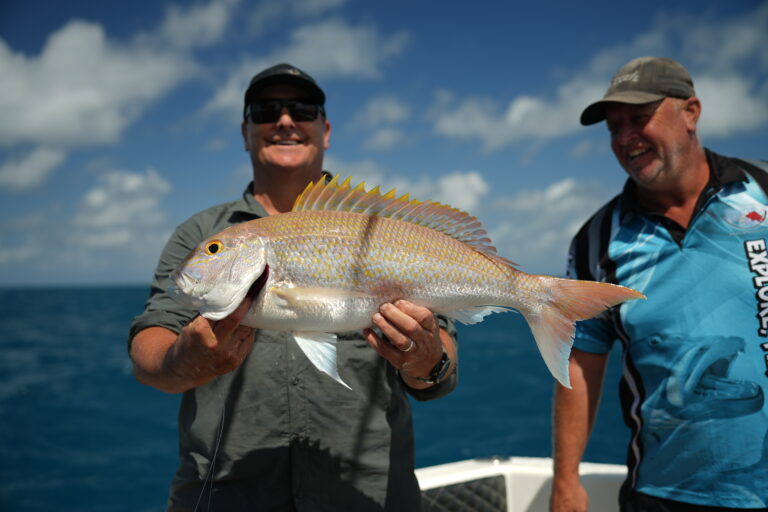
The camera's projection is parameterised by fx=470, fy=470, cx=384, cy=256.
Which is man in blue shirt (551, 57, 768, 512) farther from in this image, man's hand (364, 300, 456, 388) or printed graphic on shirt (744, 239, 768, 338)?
man's hand (364, 300, 456, 388)

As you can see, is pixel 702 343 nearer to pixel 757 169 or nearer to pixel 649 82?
pixel 757 169

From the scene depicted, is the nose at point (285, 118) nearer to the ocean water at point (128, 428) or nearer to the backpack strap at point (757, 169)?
the backpack strap at point (757, 169)

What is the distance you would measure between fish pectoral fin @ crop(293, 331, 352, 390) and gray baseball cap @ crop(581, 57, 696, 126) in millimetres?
2297

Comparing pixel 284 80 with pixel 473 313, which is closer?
pixel 473 313

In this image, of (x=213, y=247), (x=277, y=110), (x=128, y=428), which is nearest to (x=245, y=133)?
(x=277, y=110)

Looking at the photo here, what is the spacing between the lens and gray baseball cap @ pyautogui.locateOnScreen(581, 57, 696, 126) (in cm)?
288

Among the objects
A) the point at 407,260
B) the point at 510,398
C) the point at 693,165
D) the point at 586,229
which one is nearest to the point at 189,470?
the point at 407,260

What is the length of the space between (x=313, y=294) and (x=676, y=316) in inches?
81.8

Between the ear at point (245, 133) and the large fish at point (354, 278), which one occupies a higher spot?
the ear at point (245, 133)

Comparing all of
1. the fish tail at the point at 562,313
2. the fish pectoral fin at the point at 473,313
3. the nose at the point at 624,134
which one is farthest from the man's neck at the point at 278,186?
the nose at the point at 624,134

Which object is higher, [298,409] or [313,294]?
[313,294]

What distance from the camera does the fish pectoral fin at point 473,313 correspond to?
2.17 metres

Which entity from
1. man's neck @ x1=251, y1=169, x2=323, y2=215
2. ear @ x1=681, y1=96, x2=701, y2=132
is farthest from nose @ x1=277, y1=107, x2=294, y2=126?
ear @ x1=681, y1=96, x2=701, y2=132

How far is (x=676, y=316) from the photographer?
8.78 feet
